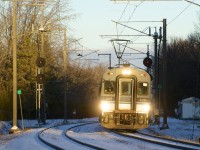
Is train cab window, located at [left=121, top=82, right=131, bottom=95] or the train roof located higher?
the train roof

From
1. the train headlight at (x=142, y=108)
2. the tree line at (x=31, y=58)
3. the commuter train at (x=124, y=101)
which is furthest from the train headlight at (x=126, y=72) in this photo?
the tree line at (x=31, y=58)

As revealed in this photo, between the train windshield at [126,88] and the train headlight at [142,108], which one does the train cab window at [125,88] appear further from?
the train headlight at [142,108]

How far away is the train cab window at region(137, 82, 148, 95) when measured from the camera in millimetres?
27672

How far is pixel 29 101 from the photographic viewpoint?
56.8 meters

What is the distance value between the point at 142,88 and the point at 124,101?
116cm

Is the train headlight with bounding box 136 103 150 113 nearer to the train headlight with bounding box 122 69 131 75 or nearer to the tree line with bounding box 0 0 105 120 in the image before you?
the train headlight with bounding box 122 69 131 75

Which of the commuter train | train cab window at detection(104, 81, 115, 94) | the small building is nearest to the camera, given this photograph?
the commuter train

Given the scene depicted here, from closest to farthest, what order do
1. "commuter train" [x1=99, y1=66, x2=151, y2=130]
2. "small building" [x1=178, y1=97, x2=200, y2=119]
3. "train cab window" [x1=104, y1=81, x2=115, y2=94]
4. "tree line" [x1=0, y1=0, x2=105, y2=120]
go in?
1. "commuter train" [x1=99, y1=66, x2=151, y2=130]
2. "train cab window" [x1=104, y1=81, x2=115, y2=94]
3. "tree line" [x1=0, y1=0, x2=105, y2=120]
4. "small building" [x1=178, y1=97, x2=200, y2=119]

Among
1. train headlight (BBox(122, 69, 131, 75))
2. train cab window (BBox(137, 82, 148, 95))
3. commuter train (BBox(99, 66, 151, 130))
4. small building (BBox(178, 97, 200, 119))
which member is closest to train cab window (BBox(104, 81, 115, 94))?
commuter train (BBox(99, 66, 151, 130))

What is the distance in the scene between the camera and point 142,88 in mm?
27812

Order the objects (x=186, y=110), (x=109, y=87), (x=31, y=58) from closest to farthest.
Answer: (x=109, y=87)
(x=31, y=58)
(x=186, y=110)

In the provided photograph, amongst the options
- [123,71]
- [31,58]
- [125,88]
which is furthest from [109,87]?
[31,58]

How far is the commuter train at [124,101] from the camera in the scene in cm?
2753

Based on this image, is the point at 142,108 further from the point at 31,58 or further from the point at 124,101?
the point at 31,58
